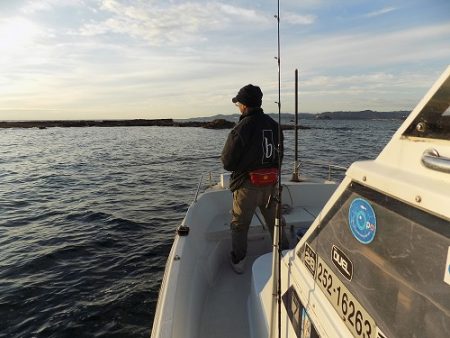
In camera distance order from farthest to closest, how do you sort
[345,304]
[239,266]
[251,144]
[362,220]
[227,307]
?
[239,266] < [227,307] < [251,144] < [345,304] < [362,220]

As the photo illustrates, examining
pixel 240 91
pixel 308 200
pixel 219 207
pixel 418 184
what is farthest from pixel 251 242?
pixel 418 184

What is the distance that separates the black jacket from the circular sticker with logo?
2.22 meters

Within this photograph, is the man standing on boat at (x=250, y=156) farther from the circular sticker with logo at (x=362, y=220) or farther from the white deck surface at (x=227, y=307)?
the circular sticker with logo at (x=362, y=220)

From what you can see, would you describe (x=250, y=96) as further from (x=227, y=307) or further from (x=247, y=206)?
(x=227, y=307)

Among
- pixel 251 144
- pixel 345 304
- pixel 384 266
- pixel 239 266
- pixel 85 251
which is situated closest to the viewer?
pixel 384 266

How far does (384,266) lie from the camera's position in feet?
5.27

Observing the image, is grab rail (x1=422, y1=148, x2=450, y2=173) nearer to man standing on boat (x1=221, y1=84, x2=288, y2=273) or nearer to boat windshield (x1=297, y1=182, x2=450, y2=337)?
boat windshield (x1=297, y1=182, x2=450, y2=337)

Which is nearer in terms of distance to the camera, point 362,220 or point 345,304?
point 362,220

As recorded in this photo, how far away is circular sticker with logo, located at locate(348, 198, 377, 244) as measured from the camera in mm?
1691

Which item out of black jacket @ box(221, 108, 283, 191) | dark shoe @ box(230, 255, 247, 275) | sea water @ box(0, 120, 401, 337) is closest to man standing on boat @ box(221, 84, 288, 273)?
black jacket @ box(221, 108, 283, 191)

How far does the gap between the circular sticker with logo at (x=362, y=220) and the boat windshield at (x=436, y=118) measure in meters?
0.43

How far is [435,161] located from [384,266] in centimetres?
55

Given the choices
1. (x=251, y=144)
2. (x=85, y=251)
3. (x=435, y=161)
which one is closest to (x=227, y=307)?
(x=251, y=144)

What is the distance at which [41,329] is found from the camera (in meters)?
5.71
